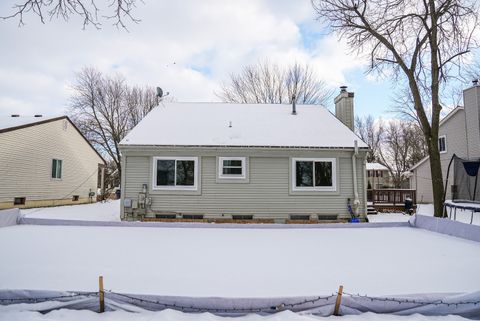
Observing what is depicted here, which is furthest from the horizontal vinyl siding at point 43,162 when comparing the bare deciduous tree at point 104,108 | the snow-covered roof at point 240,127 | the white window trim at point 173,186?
the white window trim at point 173,186

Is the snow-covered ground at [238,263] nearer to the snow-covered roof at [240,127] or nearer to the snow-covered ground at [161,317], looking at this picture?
the snow-covered ground at [161,317]

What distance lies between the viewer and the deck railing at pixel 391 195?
1463cm

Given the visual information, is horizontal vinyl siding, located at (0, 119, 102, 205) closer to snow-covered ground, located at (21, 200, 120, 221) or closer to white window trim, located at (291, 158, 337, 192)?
snow-covered ground, located at (21, 200, 120, 221)

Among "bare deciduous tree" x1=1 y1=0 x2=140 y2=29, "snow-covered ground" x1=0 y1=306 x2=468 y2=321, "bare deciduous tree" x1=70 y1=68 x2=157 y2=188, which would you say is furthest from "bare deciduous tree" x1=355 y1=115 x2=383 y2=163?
"snow-covered ground" x1=0 y1=306 x2=468 y2=321

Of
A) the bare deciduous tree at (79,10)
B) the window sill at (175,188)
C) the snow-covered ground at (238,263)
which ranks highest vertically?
the bare deciduous tree at (79,10)

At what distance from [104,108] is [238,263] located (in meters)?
23.6

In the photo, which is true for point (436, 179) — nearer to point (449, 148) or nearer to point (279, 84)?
point (449, 148)

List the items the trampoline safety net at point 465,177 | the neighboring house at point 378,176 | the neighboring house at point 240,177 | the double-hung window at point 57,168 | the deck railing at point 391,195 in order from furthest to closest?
the neighboring house at point 378,176 < the double-hung window at point 57,168 < the deck railing at point 391,195 < the neighboring house at point 240,177 < the trampoline safety net at point 465,177

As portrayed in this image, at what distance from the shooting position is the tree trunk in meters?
10.6

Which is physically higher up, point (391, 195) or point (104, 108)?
point (104, 108)

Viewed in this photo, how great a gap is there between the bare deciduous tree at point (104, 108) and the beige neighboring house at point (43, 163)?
461 centimetres

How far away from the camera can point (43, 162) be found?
15.6m

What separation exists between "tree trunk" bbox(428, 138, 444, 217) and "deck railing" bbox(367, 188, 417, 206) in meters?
3.78

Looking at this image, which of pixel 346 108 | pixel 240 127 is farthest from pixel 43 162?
pixel 346 108
